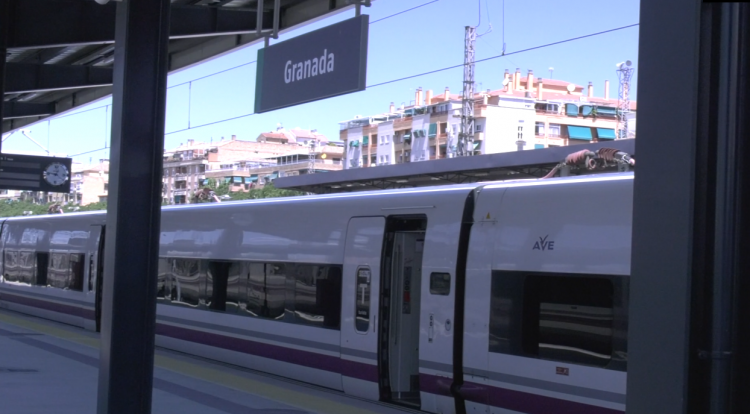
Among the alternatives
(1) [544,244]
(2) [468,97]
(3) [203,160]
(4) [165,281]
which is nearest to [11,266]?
(4) [165,281]

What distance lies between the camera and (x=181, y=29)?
12.9 meters

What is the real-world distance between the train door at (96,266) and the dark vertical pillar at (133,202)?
11.9 metres

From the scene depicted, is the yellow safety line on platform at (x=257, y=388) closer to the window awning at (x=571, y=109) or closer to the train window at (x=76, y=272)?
the train window at (x=76, y=272)

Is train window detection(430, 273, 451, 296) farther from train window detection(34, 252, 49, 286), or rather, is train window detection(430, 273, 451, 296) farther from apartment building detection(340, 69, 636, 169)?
apartment building detection(340, 69, 636, 169)

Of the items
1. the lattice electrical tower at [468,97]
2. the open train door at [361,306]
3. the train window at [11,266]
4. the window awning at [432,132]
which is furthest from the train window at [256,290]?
the window awning at [432,132]

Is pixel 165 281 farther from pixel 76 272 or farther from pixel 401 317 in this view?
pixel 401 317

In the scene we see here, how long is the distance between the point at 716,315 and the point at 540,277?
5.17 metres

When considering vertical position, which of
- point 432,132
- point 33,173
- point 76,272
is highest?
point 432,132

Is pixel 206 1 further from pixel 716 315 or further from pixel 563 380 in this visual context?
pixel 716 315

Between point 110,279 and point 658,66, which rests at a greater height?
point 658,66

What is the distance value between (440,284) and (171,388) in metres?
3.43

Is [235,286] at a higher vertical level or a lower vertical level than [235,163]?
lower

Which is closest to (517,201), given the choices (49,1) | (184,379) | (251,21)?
(184,379)

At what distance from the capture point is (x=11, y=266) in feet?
79.6
